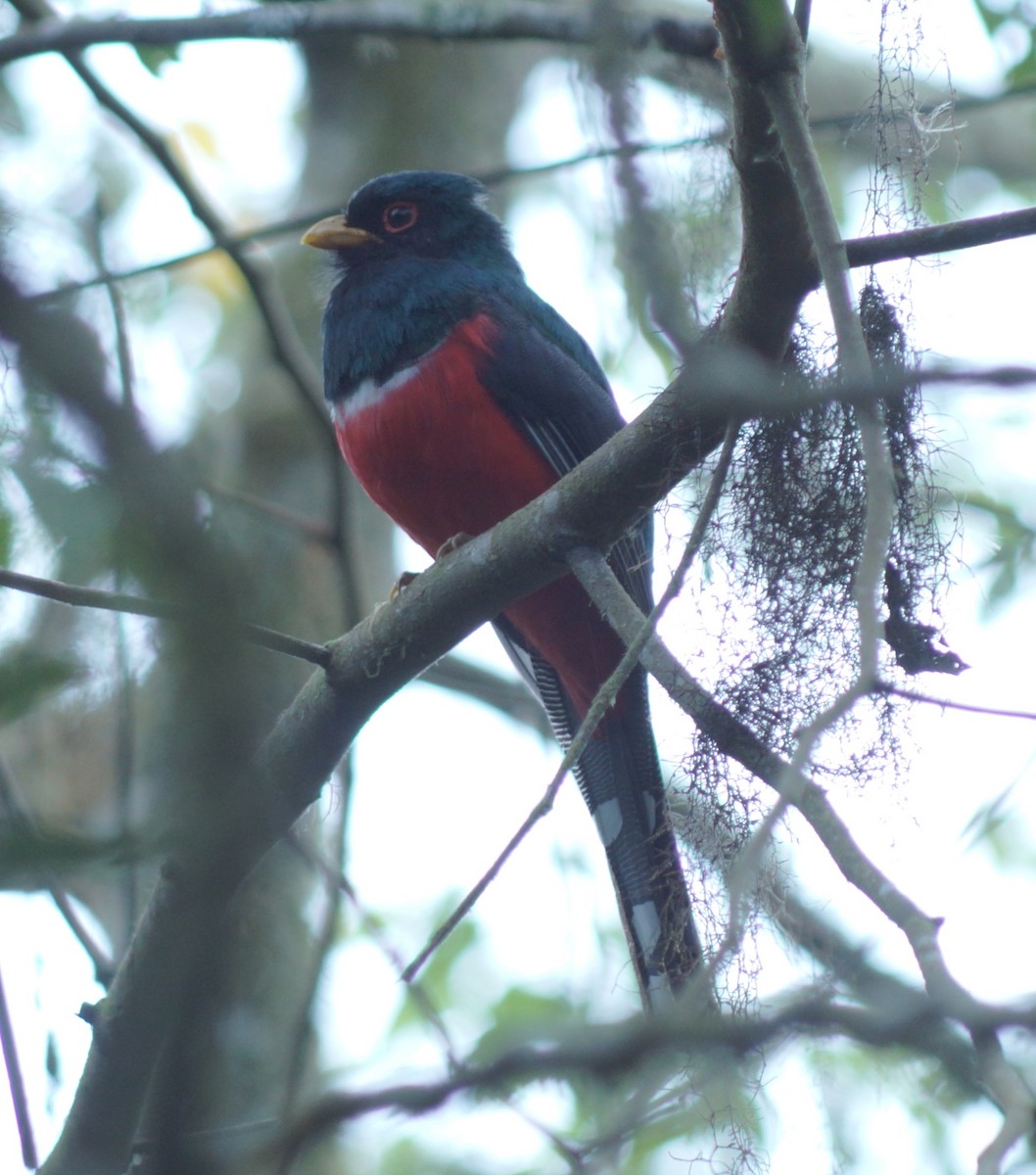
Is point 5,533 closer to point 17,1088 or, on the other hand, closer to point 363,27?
point 17,1088

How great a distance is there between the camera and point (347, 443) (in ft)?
14.1

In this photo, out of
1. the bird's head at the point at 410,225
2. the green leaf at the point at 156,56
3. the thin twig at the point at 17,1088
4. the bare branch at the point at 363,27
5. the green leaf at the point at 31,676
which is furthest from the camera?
the bird's head at the point at 410,225

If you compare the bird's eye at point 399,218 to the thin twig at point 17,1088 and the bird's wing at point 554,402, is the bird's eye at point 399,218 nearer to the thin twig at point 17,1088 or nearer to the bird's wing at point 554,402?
the bird's wing at point 554,402

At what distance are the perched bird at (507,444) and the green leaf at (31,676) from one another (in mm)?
2524

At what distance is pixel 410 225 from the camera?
4988mm

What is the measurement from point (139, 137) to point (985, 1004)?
3798 mm

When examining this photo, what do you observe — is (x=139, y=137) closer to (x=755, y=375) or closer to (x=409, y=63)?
(x=409, y=63)

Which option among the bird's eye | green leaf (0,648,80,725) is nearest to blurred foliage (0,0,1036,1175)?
green leaf (0,648,80,725)

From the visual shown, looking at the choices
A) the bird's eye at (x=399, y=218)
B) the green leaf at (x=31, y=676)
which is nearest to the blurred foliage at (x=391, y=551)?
the green leaf at (x=31, y=676)

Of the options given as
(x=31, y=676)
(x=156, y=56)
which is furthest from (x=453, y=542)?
(x=31, y=676)

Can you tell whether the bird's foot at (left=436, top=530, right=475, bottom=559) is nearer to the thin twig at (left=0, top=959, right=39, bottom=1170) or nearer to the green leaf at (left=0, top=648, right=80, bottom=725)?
the thin twig at (left=0, top=959, right=39, bottom=1170)

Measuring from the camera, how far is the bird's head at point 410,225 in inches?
194

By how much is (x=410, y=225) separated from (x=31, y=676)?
3.85 meters

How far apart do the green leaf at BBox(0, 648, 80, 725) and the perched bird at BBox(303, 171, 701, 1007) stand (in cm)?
252
